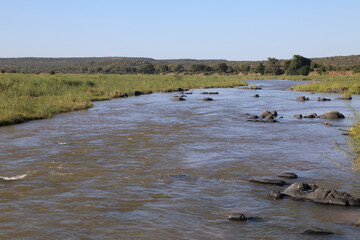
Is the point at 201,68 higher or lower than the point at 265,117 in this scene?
higher

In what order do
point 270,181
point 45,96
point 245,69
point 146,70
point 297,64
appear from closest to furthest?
1. point 270,181
2. point 45,96
3. point 297,64
4. point 245,69
5. point 146,70

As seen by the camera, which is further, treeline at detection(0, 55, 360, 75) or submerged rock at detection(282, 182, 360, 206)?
treeline at detection(0, 55, 360, 75)

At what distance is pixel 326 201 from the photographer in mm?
6543

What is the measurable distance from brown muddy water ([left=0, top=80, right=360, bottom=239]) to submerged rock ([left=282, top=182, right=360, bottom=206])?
220mm

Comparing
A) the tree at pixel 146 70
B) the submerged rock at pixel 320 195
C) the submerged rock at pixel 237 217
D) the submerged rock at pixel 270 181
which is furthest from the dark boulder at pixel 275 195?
the tree at pixel 146 70

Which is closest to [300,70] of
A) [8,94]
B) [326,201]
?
[8,94]

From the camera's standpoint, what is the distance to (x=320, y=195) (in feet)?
21.9

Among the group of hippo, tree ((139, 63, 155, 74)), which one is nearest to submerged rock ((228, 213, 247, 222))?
the group of hippo

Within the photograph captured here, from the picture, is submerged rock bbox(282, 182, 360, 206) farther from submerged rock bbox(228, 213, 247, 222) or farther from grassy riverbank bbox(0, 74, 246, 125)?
grassy riverbank bbox(0, 74, 246, 125)

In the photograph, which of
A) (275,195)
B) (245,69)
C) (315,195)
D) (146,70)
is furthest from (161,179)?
(146,70)

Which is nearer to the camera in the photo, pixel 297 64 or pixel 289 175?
pixel 289 175

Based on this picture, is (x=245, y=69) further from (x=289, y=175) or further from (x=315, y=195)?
(x=315, y=195)

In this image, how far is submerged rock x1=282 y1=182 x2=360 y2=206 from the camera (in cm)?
646

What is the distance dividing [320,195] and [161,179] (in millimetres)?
3040
